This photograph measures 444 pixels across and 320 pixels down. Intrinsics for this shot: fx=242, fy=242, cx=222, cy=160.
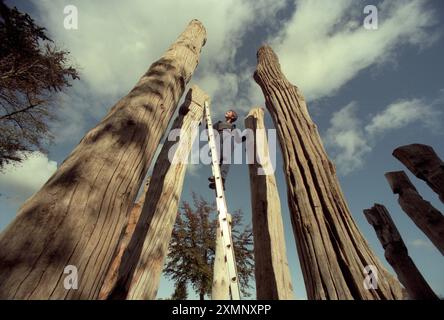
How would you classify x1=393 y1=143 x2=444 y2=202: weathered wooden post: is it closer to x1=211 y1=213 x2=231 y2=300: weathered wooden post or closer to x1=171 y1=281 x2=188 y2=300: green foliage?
x1=211 y1=213 x2=231 y2=300: weathered wooden post

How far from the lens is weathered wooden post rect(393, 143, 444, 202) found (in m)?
2.80

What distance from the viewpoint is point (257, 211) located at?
99.9 inches

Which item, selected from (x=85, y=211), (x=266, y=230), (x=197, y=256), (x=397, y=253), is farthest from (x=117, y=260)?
(x=197, y=256)

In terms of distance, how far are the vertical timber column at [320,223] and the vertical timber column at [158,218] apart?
1.01 metres

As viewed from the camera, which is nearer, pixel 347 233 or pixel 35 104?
pixel 347 233

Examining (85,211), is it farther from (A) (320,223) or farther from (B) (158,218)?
(A) (320,223)

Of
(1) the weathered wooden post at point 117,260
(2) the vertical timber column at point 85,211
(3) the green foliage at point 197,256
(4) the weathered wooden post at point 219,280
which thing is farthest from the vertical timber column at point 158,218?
(3) the green foliage at point 197,256

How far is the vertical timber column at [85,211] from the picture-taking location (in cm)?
68

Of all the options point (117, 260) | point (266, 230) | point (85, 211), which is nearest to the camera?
point (85, 211)

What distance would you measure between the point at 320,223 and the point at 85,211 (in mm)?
1308

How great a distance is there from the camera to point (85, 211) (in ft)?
2.85
